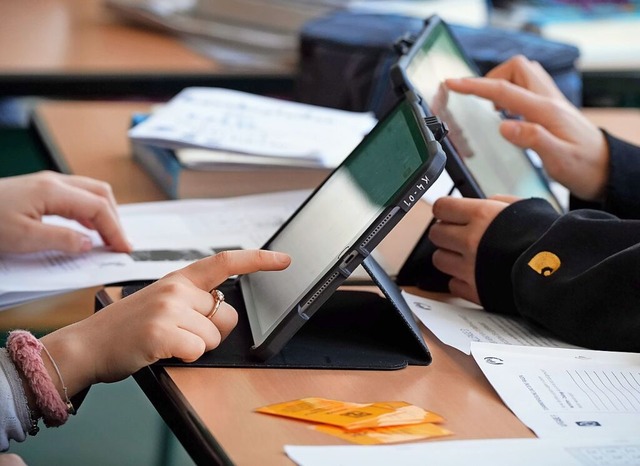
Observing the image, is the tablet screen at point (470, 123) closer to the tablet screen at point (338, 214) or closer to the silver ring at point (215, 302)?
the tablet screen at point (338, 214)

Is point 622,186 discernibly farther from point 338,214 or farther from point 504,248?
point 338,214

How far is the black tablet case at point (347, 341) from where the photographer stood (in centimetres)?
88

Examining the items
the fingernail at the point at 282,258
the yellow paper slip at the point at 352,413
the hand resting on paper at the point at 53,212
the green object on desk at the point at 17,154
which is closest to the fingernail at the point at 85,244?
the hand resting on paper at the point at 53,212

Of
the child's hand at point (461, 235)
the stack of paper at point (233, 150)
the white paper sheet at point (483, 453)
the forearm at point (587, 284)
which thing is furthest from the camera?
the stack of paper at point (233, 150)

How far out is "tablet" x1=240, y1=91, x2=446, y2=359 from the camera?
0.83m

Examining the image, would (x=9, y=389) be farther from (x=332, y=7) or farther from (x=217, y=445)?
(x=332, y=7)

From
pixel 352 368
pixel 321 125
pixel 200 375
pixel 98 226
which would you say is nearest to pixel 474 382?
pixel 352 368

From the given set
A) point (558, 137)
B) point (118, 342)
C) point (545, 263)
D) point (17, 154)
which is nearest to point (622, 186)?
point (558, 137)

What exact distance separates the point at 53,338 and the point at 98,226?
12.4 inches

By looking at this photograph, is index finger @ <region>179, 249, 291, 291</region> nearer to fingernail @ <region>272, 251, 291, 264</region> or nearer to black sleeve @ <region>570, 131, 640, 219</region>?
fingernail @ <region>272, 251, 291, 264</region>

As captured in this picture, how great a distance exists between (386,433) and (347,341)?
0.59 feet

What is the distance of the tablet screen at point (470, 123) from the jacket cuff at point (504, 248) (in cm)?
9

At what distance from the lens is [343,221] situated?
91 cm

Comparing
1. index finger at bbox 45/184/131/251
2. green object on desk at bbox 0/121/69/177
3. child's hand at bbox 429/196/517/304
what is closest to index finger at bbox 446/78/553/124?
child's hand at bbox 429/196/517/304
